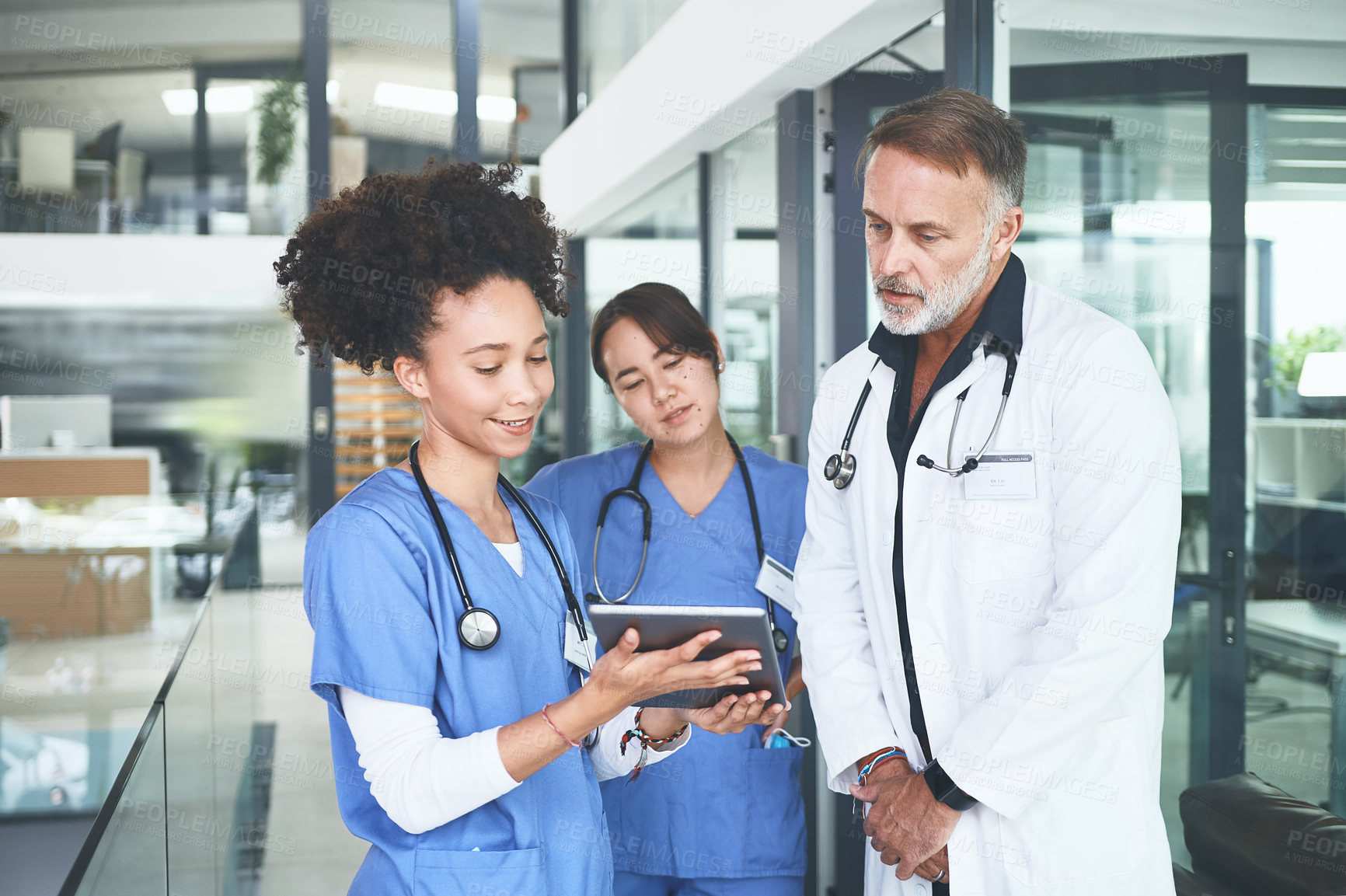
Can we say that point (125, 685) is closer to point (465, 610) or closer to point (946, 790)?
point (465, 610)

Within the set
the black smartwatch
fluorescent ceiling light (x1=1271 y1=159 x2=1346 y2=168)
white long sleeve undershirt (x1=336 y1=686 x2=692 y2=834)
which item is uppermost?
fluorescent ceiling light (x1=1271 y1=159 x2=1346 y2=168)

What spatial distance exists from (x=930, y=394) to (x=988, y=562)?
0.89 feet

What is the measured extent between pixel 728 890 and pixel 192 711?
1327mm

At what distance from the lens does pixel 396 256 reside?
1.26 metres

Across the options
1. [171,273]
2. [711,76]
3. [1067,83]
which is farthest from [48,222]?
[1067,83]

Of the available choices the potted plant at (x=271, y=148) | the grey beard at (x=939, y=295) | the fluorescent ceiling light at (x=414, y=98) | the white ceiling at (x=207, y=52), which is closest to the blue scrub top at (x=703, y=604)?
the grey beard at (x=939, y=295)

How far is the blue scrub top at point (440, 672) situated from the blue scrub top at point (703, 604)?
1.72 ft

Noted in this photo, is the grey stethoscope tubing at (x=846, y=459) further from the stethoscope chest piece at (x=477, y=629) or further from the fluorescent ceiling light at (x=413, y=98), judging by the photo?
the fluorescent ceiling light at (x=413, y=98)

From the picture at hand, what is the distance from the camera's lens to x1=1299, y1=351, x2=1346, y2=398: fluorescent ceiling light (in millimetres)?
1592

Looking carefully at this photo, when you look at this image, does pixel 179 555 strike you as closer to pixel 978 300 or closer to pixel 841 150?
pixel 841 150

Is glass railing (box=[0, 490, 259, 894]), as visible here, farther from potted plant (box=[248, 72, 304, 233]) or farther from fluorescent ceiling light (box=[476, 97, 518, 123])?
fluorescent ceiling light (box=[476, 97, 518, 123])

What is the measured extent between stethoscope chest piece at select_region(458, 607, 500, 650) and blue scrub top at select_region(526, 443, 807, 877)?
652 mm

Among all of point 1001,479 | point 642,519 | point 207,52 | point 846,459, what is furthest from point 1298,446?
point 207,52

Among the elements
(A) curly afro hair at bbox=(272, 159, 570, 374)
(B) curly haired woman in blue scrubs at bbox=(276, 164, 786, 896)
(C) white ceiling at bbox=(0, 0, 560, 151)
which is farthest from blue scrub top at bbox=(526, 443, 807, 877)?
(C) white ceiling at bbox=(0, 0, 560, 151)
